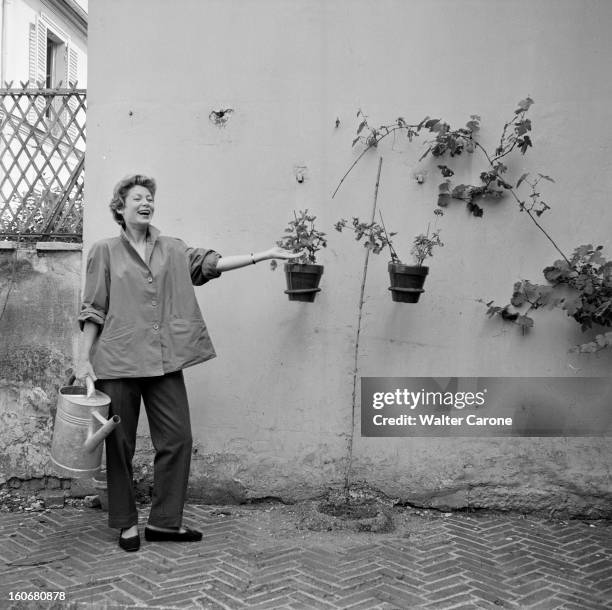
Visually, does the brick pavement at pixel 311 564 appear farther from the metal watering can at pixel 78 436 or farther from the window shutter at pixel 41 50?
A: the window shutter at pixel 41 50

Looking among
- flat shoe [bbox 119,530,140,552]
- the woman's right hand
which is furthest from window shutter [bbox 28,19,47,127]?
flat shoe [bbox 119,530,140,552]

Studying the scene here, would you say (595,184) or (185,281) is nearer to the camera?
(185,281)

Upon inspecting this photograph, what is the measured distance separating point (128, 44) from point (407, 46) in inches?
69.3

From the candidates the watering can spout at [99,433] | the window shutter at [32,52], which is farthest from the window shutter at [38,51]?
the watering can spout at [99,433]

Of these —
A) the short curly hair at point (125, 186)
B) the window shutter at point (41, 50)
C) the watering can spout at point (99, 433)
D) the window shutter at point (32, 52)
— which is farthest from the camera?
the window shutter at point (41, 50)

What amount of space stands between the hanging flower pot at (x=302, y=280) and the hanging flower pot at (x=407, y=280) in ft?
1.41

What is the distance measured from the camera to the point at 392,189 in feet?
14.9

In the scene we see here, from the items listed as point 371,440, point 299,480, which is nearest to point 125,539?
point 299,480

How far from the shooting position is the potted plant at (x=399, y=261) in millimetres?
4141

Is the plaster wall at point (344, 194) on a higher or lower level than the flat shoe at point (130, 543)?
higher

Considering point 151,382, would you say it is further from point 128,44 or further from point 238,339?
point 128,44

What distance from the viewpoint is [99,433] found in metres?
3.53

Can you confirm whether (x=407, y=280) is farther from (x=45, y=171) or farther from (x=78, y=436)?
(x=45, y=171)

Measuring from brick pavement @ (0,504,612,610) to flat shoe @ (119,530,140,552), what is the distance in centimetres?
4
